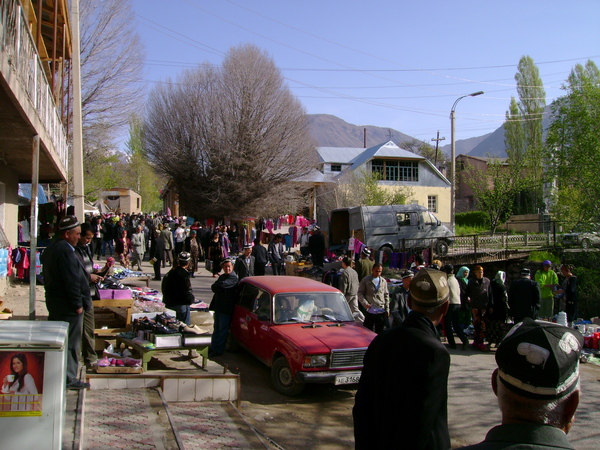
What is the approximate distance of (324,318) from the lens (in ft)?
28.1

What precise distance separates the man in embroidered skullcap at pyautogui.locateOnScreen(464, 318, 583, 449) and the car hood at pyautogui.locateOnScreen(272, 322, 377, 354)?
230 inches

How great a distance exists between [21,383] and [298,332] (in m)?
4.58

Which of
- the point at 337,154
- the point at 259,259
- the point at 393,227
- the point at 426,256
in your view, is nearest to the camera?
the point at 259,259

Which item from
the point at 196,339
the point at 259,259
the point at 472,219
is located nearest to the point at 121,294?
the point at 196,339

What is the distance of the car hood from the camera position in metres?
7.47

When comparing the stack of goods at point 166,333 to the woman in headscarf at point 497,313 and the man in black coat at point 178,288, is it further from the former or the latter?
the woman in headscarf at point 497,313

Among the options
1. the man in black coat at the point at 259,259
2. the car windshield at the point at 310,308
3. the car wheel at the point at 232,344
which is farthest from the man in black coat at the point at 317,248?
the car windshield at the point at 310,308

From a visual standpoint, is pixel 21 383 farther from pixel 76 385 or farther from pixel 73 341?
pixel 73 341

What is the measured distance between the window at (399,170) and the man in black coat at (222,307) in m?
39.6

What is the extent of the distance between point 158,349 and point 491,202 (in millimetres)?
31073

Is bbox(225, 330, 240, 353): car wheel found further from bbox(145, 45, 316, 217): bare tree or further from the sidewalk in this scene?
bbox(145, 45, 316, 217): bare tree

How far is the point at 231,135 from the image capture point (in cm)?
3228

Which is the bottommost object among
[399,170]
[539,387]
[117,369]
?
[117,369]

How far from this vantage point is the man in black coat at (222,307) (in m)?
9.43
